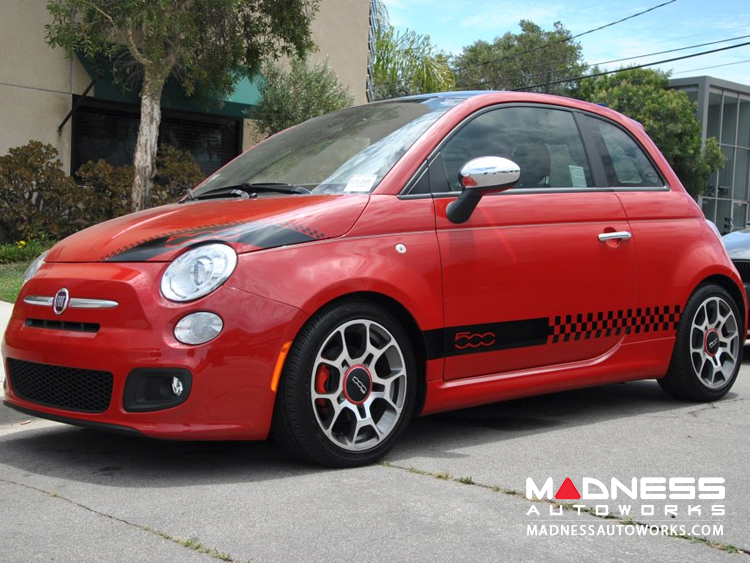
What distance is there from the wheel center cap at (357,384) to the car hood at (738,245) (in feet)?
17.2

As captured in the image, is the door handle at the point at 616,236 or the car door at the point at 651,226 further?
the car door at the point at 651,226

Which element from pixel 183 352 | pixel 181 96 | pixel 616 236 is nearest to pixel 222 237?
pixel 183 352

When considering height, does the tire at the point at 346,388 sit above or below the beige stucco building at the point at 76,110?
below

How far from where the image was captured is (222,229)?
153 inches

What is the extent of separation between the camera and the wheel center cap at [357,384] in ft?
13.1

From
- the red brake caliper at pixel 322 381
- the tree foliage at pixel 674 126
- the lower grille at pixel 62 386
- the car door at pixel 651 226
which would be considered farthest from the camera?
the tree foliage at pixel 674 126

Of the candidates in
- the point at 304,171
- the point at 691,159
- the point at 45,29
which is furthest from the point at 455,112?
the point at 691,159

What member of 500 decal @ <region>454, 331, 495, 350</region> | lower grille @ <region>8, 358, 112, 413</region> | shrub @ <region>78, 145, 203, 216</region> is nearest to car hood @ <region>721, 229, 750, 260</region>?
500 decal @ <region>454, 331, 495, 350</region>

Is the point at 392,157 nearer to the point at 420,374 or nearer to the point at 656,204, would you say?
the point at 420,374

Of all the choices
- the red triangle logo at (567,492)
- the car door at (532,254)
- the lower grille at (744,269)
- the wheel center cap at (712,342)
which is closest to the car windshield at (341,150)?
the car door at (532,254)

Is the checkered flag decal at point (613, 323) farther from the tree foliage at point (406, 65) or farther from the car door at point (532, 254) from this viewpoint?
the tree foliage at point (406, 65)

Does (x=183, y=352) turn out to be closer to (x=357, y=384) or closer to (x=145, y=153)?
(x=357, y=384)

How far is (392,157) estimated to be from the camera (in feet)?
14.5

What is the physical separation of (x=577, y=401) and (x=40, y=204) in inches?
424
